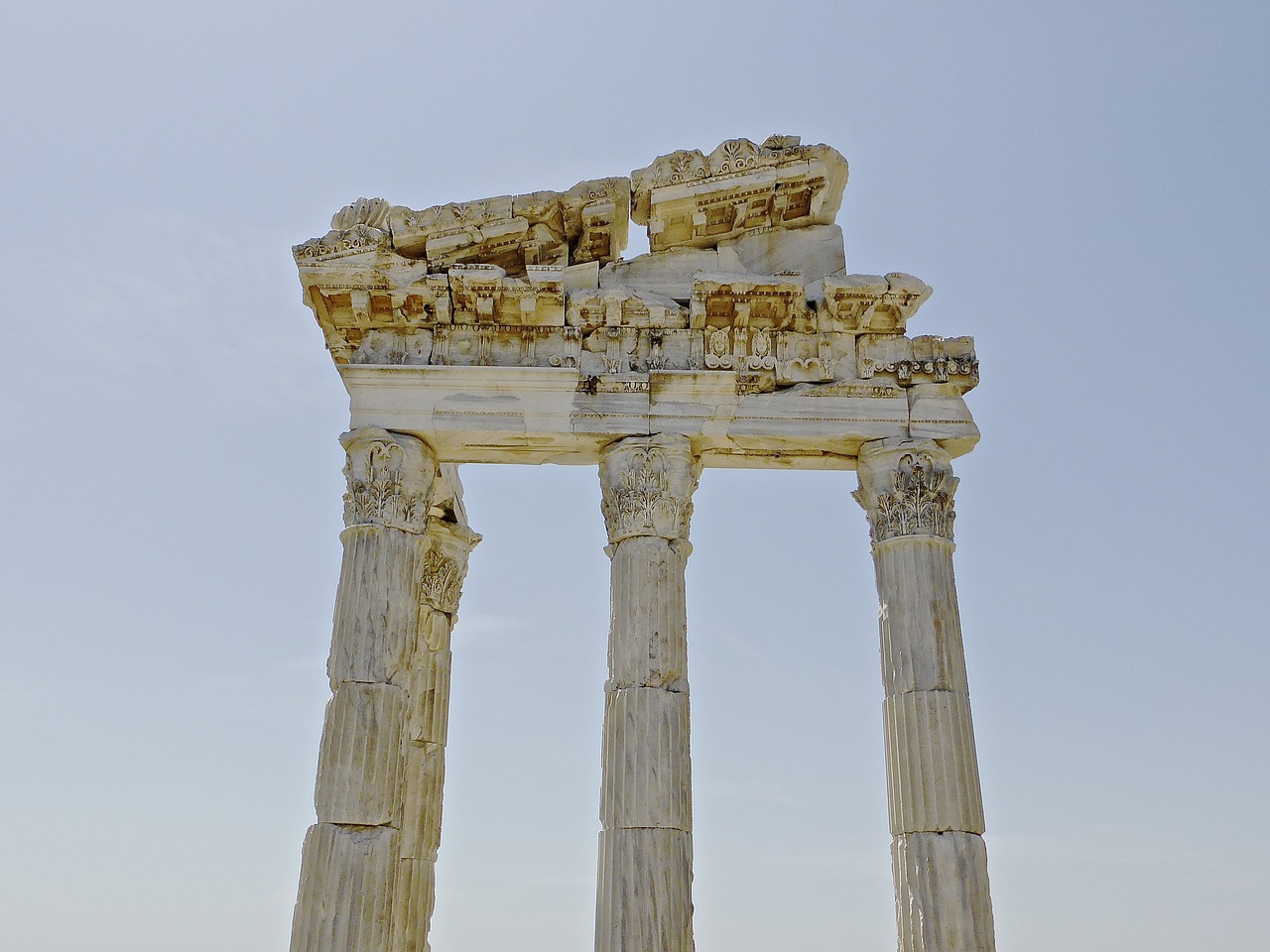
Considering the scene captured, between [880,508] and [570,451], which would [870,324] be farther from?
[570,451]

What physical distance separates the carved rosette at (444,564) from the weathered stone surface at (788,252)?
612cm

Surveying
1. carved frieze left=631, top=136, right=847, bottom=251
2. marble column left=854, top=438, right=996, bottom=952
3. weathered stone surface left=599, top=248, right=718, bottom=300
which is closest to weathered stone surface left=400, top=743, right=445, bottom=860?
marble column left=854, top=438, right=996, bottom=952

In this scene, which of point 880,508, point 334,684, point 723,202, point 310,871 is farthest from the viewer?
point 723,202

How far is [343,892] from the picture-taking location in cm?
1375

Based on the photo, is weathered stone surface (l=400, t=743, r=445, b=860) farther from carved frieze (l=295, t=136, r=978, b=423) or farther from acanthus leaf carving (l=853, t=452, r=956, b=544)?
acanthus leaf carving (l=853, t=452, r=956, b=544)

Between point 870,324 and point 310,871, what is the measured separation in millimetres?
10322

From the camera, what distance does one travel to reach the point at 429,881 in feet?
57.8

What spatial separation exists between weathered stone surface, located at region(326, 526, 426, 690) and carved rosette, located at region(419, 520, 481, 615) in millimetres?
2902

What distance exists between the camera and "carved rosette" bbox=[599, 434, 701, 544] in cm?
1562

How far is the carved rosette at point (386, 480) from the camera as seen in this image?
15711 millimetres

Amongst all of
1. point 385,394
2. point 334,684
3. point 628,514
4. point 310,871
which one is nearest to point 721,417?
point 628,514

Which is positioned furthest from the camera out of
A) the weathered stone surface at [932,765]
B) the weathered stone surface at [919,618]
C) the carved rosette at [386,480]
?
the carved rosette at [386,480]

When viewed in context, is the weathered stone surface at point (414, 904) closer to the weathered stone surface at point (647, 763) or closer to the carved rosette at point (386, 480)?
the weathered stone surface at point (647, 763)

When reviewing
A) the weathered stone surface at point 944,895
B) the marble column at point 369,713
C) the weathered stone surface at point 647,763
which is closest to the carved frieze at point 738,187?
the marble column at point 369,713
